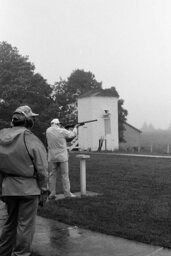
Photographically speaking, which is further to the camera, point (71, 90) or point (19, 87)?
point (71, 90)

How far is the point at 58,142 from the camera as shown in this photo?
30.6 feet

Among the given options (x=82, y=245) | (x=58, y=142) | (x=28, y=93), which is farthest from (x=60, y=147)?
(x=28, y=93)

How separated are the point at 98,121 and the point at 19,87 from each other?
30.4ft

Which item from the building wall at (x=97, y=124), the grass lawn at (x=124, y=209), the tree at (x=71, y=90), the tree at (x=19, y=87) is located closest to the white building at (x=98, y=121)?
the building wall at (x=97, y=124)

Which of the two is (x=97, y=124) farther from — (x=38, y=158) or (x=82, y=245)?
(x=38, y=158)

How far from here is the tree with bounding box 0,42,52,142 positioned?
4069 cm

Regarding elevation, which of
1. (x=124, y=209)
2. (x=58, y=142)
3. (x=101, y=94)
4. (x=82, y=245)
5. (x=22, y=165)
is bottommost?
(x=82, y=245)

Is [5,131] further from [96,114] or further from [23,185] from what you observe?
[96,114]

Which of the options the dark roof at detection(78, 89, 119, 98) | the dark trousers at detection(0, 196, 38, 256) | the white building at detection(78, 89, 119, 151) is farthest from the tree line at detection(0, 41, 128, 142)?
the dark trousers at detection(0, 196, 38, 256)

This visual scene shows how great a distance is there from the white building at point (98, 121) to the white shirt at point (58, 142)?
2686 centimetres

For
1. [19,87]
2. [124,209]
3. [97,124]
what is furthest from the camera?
[19,87]

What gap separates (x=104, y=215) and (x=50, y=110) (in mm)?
36392

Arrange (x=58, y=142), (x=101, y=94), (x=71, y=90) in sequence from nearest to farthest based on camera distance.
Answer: (x=58, y=142) → (x=101, y=94) → (x=71, y=90)

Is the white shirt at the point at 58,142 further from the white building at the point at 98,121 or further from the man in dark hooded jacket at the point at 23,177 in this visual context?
the white building at the point at 98,121
